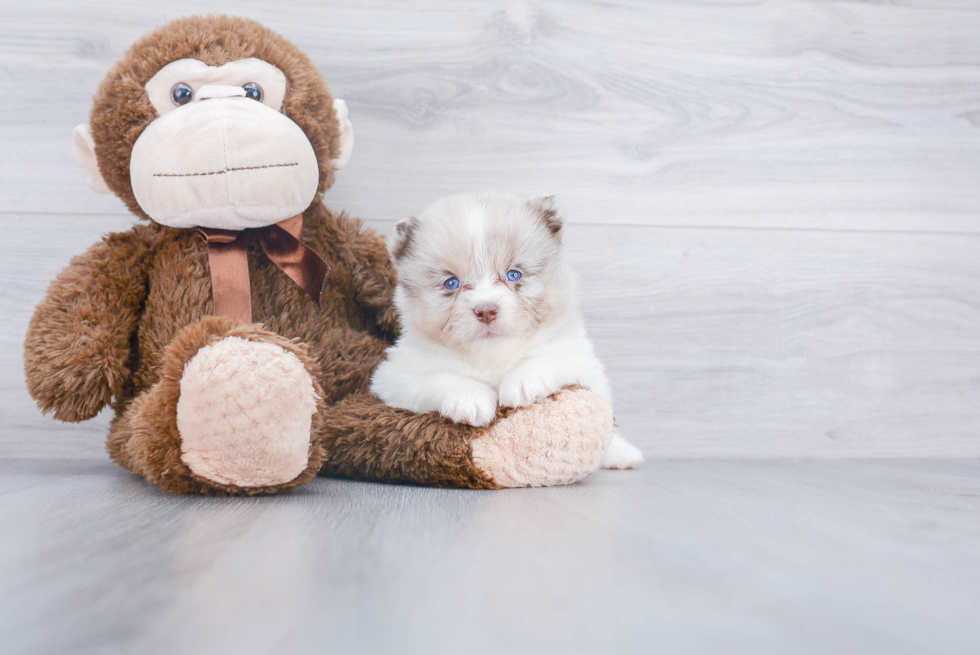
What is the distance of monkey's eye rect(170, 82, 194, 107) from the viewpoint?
1049 mm

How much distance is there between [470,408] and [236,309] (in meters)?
0.41

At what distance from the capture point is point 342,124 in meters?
1.22

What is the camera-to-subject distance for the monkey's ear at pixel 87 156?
3.65 ft

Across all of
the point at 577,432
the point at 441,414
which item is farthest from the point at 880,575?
the point at 441,414

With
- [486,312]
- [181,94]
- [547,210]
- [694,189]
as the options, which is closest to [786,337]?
[694,189]

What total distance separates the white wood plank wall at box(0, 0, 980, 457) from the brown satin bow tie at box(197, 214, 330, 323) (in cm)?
33

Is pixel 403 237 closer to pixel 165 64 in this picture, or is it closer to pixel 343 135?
pixel 343 135

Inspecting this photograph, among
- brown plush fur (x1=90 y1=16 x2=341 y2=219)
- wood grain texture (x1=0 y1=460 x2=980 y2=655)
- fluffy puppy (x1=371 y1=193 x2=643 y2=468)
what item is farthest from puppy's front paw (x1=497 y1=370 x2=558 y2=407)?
brown plush fur (x1=90 y1=16 x2=341 y2=219)

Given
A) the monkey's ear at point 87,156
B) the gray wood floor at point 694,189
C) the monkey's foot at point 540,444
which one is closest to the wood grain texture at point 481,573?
the monkey's foot at point 540,444

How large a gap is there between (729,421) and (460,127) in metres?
0.89

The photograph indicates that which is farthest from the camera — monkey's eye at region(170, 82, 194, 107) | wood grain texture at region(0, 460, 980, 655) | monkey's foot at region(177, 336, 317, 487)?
monkey's eye at region(170, 82, 194, 107)

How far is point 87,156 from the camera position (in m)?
1.13

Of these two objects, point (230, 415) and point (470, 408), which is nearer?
point (230, 415)

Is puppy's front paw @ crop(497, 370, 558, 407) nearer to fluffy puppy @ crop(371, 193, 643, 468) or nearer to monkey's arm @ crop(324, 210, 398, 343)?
fluffy puppy @ crop(371, 193, 643, 468)
